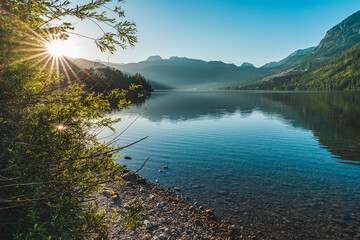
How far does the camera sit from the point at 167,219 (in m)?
9.99

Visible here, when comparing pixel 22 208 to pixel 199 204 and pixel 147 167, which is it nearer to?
pixel 199 204

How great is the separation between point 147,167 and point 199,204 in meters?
7.50

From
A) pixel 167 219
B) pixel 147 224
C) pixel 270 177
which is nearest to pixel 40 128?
pixel 147 224

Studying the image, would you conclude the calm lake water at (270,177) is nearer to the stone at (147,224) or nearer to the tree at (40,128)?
the stone at (147,224)

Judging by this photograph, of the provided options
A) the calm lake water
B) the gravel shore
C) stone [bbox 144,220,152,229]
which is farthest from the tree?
the calm lake water

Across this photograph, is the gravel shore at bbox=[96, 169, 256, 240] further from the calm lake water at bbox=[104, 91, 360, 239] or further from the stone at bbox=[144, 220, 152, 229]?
the calm lake water at bbox=[104, 91, 360, 239]

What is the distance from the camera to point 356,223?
1006 cm

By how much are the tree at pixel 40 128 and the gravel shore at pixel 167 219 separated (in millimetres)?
2141

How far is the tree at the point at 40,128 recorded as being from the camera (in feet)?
15.0

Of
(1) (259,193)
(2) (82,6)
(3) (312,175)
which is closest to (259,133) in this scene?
(3) (312,175)

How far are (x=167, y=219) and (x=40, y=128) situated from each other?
772cm

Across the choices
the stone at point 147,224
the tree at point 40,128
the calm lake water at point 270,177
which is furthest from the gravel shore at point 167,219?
the tree at point 40,128

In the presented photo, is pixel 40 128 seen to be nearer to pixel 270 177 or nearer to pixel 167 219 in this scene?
pixel 167 219

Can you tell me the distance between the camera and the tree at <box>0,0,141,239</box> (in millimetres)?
4582
